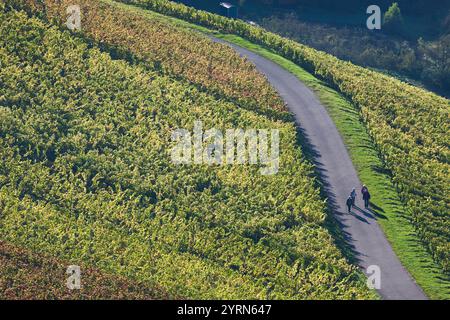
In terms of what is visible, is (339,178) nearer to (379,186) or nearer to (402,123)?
(379,186)

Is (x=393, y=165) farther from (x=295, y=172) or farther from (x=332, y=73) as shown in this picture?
(x=332, y=73)

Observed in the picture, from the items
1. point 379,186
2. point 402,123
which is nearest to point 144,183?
point 379,186

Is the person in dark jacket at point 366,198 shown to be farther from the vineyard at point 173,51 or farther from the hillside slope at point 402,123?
the vineyard at point 173,51

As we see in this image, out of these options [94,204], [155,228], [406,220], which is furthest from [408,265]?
[94,204]

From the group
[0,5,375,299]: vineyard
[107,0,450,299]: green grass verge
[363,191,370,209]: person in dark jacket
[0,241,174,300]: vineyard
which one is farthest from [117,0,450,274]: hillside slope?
[0,241,174,300]: vineyard

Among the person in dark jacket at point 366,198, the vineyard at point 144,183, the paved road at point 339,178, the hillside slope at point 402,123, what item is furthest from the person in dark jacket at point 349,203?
the hillside slope at point 402,123
